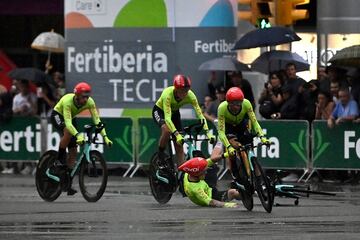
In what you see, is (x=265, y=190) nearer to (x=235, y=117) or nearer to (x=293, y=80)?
(x=235, y=117)

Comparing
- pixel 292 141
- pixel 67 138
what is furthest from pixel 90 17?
pixel 67 138

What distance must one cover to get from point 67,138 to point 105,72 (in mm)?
7462

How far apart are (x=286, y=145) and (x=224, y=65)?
228 cm

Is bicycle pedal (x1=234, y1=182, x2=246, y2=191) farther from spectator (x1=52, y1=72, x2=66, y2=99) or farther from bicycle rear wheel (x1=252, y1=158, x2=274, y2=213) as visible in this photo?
spectator (x1=52, y1=72, x2=66, y2=99)

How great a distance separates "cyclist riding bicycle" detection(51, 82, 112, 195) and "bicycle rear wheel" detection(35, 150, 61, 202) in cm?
16

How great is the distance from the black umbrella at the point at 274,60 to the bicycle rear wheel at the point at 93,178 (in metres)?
6.88

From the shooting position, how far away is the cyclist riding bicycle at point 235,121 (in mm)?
16625

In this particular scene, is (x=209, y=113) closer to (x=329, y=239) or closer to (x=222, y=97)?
(x=222, y=97)

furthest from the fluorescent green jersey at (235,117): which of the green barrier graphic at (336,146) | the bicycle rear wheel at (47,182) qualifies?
the green barrier graphic at (336,146)


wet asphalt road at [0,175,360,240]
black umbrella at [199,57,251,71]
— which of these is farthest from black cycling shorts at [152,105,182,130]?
black umbrella at [199,57,251,71]

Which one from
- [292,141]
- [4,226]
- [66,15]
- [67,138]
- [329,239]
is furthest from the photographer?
[66,15]

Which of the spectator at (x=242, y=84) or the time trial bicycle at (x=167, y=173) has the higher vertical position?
the spectator at (x=242, y=84)

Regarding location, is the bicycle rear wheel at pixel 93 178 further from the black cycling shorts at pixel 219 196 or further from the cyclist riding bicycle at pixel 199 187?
the black cycling shorts at pixel 219 196

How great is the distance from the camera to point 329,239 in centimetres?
1303
